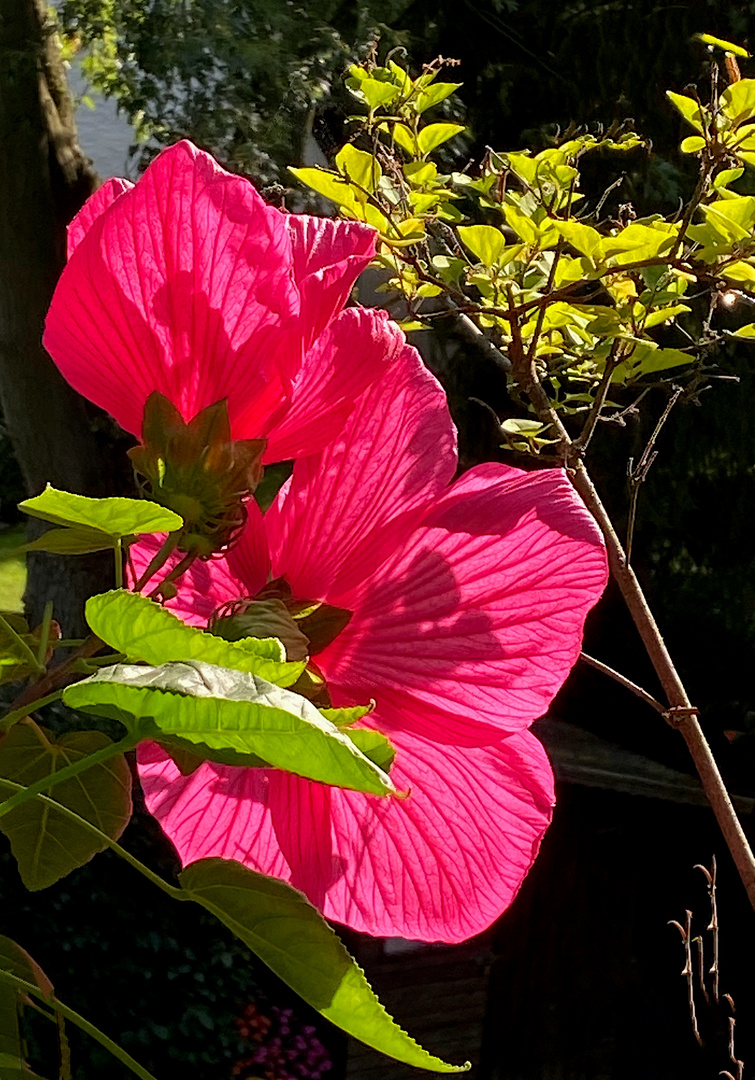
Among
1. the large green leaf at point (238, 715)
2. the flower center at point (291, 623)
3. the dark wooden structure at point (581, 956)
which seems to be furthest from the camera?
the dark wooden structure at point (581, 956)

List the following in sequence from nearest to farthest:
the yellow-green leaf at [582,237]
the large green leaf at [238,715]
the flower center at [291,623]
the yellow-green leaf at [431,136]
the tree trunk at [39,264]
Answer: the large green leaf at [238,715]
the flower center at [291,623]
the yellow-green leaf at [582,237]
the yellow-green leaf at [431,136]
the tree trunk at [39,264]

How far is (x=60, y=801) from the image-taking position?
1.15 feet

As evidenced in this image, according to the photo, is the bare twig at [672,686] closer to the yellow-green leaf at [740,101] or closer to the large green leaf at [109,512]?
the yellow-green leaf at [740,101]

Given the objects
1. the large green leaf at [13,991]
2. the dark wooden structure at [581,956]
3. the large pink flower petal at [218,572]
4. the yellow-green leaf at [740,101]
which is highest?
the yellow-green leaf at [740,101]

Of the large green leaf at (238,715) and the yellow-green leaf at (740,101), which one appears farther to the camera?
the yellow-green leaf at (740,101)

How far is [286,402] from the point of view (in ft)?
0.90

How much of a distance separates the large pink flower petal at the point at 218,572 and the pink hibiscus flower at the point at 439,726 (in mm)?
28

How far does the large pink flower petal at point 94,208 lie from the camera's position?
26cm

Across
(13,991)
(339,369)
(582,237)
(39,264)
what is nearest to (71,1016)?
(13,991)

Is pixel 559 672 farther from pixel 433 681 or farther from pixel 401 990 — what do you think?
pixel 401 990

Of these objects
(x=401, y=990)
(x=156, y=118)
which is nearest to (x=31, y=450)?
(x=156, y=118)

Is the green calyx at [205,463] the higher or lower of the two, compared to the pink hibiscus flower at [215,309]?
lower

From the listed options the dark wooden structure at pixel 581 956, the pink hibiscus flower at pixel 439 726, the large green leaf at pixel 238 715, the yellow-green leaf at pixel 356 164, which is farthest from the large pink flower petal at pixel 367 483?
the dark wooden structure at pixel 581 956

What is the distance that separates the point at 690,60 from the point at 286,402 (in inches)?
126
